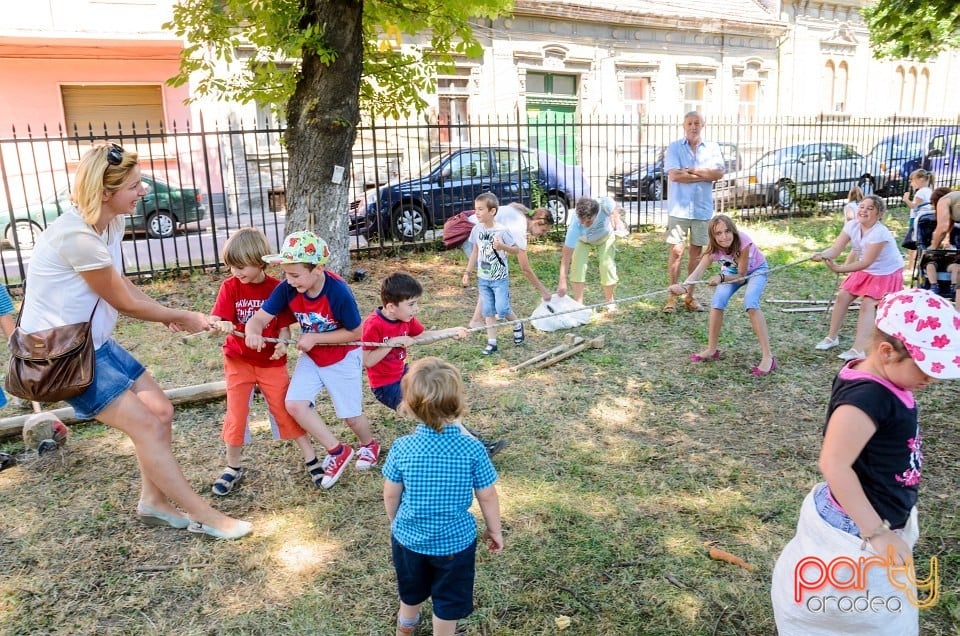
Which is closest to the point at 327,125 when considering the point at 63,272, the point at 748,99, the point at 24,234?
the point at 63,272

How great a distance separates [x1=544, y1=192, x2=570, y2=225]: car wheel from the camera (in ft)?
40.5

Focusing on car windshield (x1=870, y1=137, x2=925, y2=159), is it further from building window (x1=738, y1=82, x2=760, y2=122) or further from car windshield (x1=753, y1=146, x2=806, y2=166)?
building window (x1=738, y1=82, x2=760, y2=122)

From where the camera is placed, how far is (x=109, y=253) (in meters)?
3.00

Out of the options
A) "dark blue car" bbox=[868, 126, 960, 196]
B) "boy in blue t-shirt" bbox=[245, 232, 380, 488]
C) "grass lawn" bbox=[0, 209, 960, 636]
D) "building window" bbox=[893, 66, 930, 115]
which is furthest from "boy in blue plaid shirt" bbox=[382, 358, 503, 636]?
"building window" bbox=[893, 66, 930, 115]

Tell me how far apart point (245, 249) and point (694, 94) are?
77.7ft

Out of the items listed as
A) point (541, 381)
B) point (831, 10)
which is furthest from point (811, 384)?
point (831, 10)

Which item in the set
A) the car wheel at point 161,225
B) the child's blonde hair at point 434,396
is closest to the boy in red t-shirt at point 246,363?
the child's blonde hair at point 434,396

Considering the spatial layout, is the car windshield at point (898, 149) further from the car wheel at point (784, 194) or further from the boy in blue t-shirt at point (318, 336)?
the boy in blue t-shirt at point (318, 336)

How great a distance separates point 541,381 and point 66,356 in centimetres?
343

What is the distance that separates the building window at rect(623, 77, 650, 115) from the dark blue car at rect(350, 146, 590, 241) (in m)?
11.3

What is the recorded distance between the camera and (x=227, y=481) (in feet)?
12.7

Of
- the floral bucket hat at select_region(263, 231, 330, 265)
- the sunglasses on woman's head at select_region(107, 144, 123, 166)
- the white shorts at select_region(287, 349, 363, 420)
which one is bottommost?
the white shorts at select_region(287, 349, 363, 420)

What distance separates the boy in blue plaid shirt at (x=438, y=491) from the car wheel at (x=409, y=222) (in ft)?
28.8

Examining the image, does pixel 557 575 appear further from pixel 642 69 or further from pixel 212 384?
pixel 642 69
